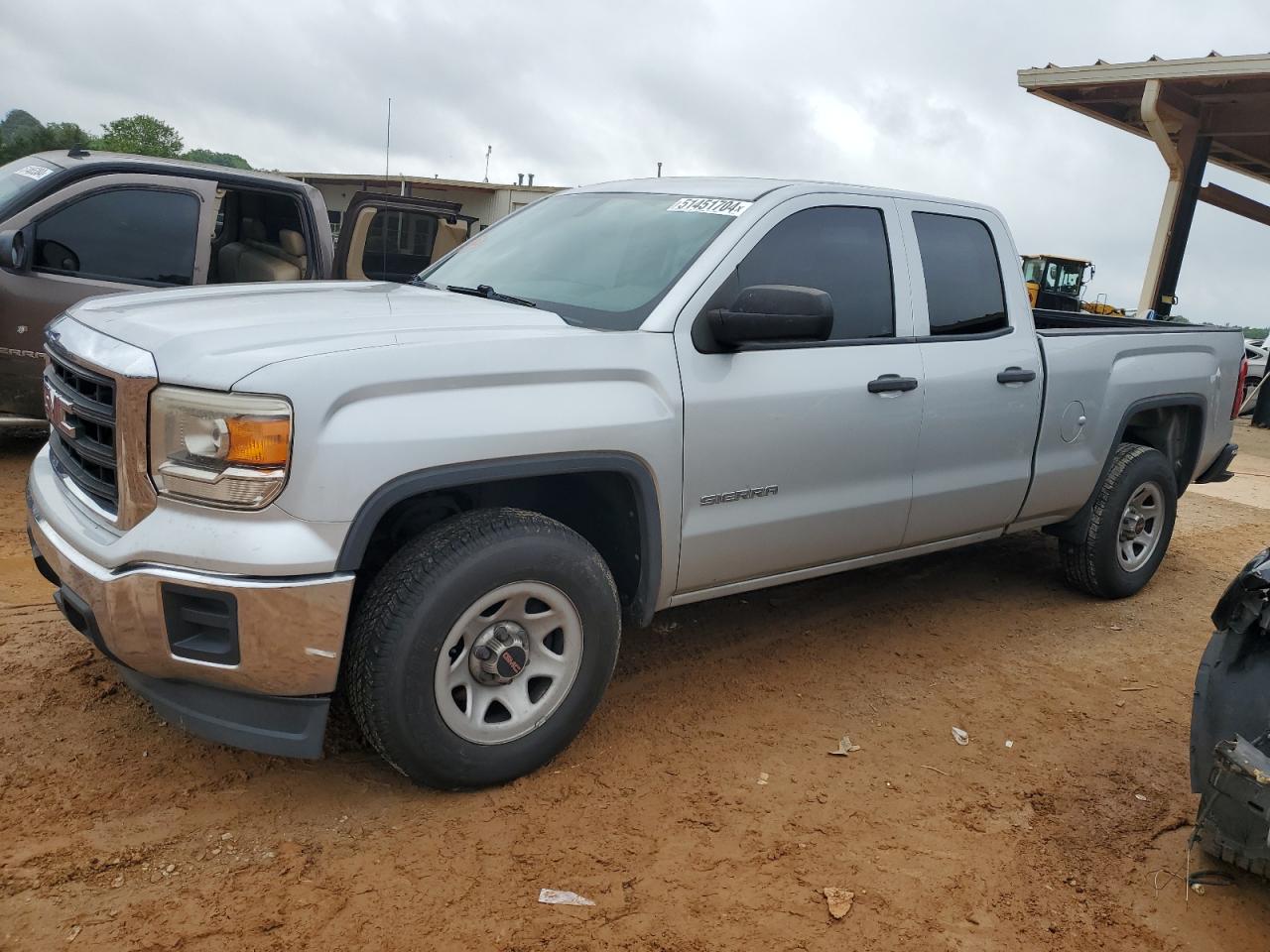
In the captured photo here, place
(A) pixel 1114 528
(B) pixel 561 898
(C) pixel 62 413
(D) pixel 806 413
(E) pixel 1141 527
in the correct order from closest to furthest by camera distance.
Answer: (B) pixel 561 898 → (C) pixel 62 413 → (D) pixel 806 413 → (A) pixel 1114 528 → (E) pixel 1141 527

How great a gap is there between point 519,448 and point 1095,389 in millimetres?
3270

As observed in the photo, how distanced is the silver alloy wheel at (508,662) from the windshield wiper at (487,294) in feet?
3.66

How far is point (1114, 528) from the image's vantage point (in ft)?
17.4

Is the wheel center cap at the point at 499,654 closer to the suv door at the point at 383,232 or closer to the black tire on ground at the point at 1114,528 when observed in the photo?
the black tire on ground at the point at 1114,528

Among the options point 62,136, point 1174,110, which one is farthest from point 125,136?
point 1174,110

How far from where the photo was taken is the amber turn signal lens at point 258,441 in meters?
2.57

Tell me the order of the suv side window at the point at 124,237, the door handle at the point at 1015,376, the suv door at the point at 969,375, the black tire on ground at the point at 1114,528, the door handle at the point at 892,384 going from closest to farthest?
the door handle at the point at 892,384, the suv door at the point at 969,375, the door handle at the point at 1015,376, the black tire on ground at the point at 1114,528, the suv side window at the point at 124,237

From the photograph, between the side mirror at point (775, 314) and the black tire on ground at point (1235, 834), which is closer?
the black tire on ground at point (1235, 834)

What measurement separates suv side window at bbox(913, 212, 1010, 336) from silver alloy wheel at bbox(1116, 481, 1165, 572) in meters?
1.56

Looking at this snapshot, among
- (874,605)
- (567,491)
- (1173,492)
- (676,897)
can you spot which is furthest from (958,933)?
(1173,492)

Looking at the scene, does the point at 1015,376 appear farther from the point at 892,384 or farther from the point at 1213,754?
the point at 1213,754

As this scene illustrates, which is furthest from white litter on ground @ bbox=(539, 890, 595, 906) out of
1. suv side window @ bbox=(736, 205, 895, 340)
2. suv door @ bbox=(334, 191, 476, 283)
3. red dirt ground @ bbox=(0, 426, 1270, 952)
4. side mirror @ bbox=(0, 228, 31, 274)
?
side mirror @ bbox=(0, 228, 31, 274)

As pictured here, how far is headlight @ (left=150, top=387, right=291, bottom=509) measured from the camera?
2576 mm

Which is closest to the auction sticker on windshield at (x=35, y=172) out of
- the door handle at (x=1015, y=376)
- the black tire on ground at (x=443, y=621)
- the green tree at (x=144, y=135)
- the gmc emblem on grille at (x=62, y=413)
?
the gmc emblem on grille at (x=62, y=413)
